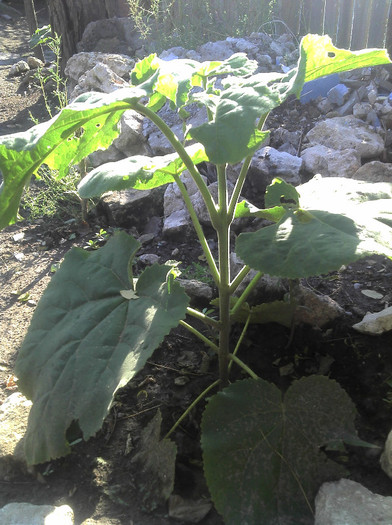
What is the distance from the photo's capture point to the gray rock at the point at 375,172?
297 cm

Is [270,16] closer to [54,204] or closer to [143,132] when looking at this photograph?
[143,132]

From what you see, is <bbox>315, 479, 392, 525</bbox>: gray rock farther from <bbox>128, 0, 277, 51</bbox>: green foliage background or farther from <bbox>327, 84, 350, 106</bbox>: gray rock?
<bbox>128, 0, 277, 51</bbox>: green foliage background

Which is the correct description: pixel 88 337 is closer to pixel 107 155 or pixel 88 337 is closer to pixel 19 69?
pixel 107 155

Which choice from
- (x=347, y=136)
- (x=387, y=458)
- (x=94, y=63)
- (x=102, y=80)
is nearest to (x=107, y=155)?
(x=102, y=80)

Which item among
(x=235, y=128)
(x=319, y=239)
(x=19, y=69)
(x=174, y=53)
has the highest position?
(x=235, y=128)

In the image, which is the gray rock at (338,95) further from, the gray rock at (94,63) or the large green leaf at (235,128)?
the large green leaf at (235,128)

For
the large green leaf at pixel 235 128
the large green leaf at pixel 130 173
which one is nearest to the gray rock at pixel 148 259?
the large green leaf at pixel 130 173

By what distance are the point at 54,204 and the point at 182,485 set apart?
228 centimetres

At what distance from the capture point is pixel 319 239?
129cm

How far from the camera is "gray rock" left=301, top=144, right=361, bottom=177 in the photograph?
3213mm

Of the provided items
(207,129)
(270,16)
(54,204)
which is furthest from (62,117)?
(270,16)

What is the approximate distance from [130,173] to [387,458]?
106 centimetres

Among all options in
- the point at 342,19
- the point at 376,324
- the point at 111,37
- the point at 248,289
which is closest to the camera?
the point at 248,289

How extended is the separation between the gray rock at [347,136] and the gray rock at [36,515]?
271cm
